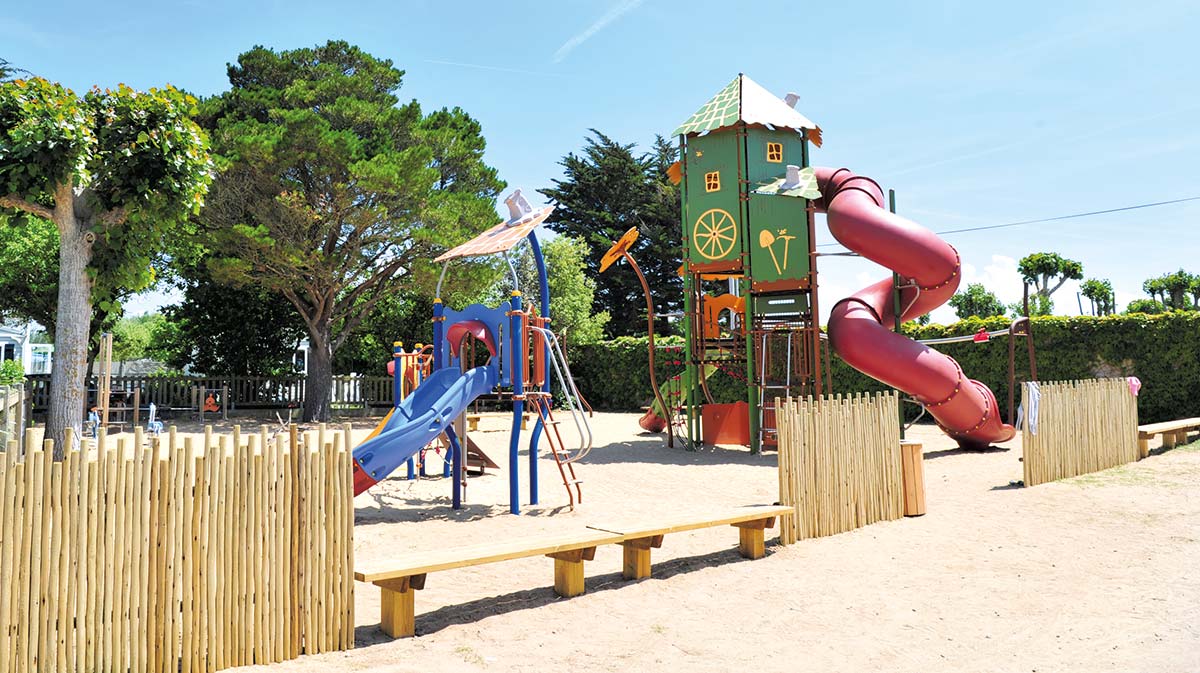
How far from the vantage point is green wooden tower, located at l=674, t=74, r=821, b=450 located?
14.7 meters

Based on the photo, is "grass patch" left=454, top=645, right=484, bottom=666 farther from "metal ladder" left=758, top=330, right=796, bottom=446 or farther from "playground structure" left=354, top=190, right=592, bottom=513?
"metal ladder" left=758, top=330, right=796, bottom=446

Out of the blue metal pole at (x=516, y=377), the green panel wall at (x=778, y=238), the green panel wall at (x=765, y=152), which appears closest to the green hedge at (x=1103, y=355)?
the green panel wall at (x=778, y=238)

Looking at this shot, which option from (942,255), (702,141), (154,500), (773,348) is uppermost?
(702,141)

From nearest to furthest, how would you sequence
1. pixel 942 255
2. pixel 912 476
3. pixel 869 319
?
pixel 912 476
pixel 942 255
pixel 869 319

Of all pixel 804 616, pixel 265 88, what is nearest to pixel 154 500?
pixel 804 616

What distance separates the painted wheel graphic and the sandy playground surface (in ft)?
21.6

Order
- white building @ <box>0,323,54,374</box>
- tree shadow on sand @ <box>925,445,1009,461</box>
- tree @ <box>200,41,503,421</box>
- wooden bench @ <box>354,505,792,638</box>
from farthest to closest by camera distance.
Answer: white building @ <box>0,323,54,374</box> < tree @ <box>200,41,503,421</box> < tree shadow on sand @ <box>925,445,1009,461</box> < wooden bench @ <box>354,505,792,638</box>

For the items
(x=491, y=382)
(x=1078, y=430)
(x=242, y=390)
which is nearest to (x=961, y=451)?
(x=1078, y=430)

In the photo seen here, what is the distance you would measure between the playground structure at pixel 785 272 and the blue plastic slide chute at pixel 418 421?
23.2 ft

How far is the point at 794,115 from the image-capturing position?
15.7 m

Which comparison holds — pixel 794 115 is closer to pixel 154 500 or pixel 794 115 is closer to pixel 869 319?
pixel 869 319

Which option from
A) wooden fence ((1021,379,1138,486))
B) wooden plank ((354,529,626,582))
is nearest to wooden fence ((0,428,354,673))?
wooden plank ((354,529,626,582))

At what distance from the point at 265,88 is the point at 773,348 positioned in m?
16.8

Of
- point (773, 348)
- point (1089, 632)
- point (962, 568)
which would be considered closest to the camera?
point (1089, 632)
